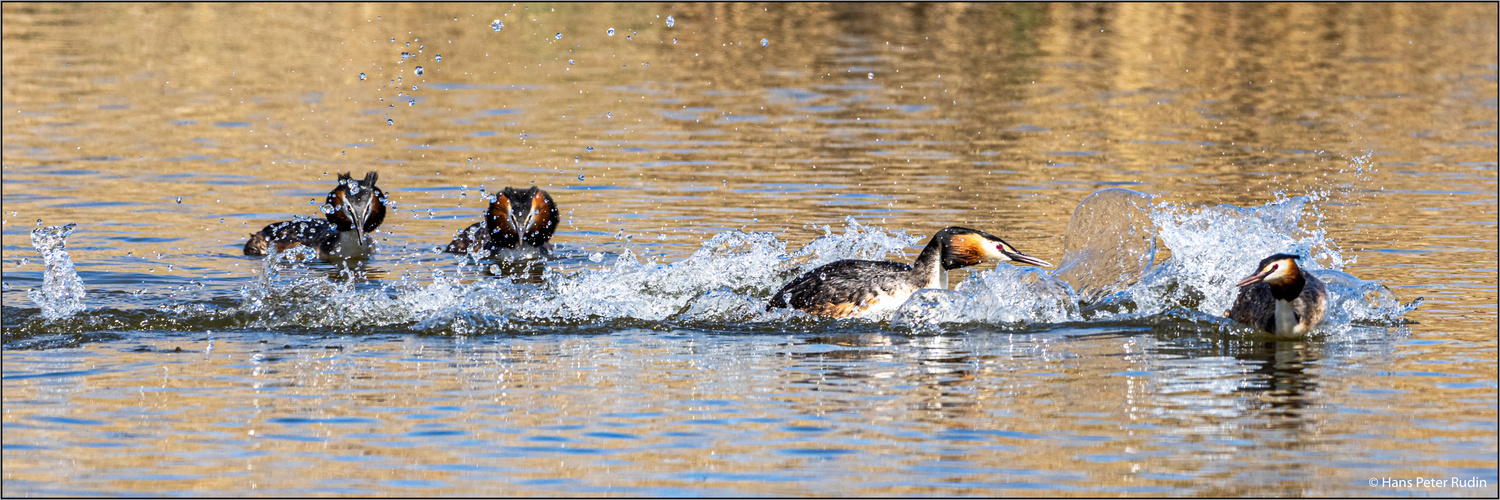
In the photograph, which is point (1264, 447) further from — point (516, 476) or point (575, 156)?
point (575, 156)

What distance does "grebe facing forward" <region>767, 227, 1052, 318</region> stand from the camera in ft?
40.6

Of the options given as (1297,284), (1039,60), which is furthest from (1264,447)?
(1039,60)

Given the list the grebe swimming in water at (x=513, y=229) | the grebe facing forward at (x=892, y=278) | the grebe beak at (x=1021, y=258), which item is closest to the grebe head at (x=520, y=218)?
the grebe swimming in water at (x=513, y=229)

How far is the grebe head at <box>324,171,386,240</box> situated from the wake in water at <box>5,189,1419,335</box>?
1.80 metres

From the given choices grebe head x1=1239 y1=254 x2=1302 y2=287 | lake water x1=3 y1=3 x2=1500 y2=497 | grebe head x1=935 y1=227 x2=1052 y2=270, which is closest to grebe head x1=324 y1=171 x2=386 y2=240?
lake water x1=3 y1=3 x2=1500 y2=497

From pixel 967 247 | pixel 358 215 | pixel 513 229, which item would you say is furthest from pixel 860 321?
pixel 358 215

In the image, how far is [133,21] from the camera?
35.8m

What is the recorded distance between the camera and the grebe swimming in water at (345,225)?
16.0 meters

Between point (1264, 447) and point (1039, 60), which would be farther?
point (1039, 60)

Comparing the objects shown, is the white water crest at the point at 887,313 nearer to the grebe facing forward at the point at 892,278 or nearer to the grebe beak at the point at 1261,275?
the grebe facing forward at the point at 892,278

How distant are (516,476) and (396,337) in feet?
12.1

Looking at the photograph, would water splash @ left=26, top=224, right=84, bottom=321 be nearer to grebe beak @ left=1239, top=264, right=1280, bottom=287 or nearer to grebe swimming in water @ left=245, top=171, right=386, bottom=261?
grebe swimming in water @ left=245, top=171, right=386, bottom=261

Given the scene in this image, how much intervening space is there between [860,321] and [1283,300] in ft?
8.85

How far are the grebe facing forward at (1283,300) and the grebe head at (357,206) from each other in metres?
7.74
